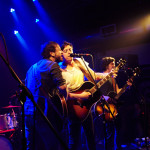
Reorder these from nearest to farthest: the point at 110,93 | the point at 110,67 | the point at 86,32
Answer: the point at 110,93 < the point at 110,67 < the point at 86,32

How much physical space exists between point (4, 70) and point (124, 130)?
199 inches

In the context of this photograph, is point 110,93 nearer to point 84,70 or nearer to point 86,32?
point 84,70

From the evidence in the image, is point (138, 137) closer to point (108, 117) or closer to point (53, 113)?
point (108, 117)

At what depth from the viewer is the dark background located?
6871 mm

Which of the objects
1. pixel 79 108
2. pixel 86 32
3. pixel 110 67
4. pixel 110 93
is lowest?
Result: pixel 79 108

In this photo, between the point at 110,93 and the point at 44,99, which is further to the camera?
the point at 110,93

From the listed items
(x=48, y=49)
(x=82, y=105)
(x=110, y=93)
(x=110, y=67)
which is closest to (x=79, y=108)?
(x=82, y=105)

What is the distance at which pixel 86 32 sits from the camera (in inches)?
319

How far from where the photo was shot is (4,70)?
25.0ft

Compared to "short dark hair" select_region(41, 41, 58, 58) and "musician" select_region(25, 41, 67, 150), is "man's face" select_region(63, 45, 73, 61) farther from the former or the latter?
"musician" select_region(25, 41, 67, 150)

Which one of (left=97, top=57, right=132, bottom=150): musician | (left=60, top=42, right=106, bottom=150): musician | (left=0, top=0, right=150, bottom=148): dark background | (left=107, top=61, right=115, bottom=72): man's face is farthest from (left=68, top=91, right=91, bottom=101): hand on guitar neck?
(left=0, top=0, right=150, bottom=148): dark background

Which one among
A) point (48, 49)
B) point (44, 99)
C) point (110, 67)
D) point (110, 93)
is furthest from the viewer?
point (110, 67)

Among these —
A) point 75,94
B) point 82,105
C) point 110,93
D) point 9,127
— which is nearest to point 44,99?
point 75,94

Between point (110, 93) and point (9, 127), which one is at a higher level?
point (110, 93)
